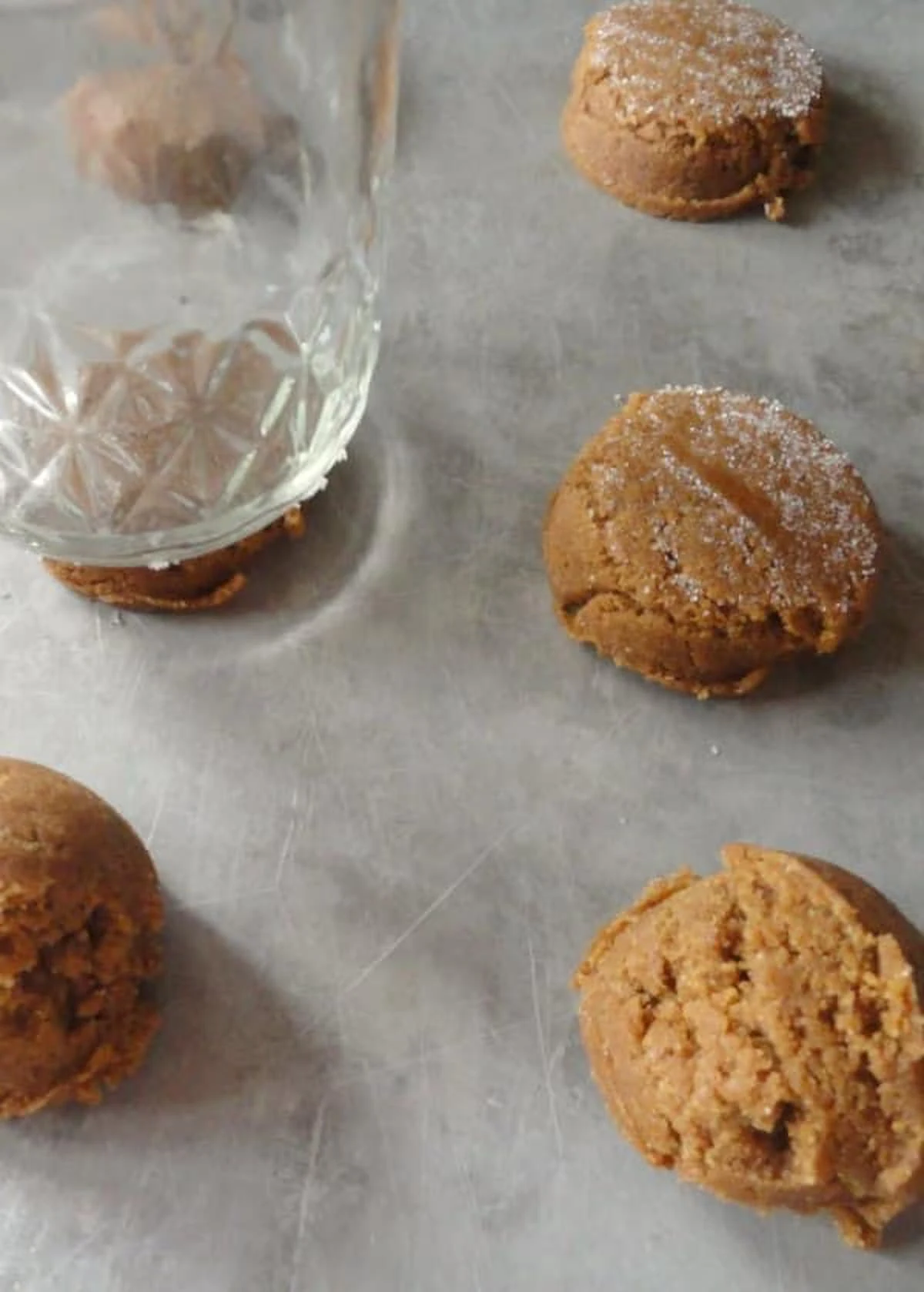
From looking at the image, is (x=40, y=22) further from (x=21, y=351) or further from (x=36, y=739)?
(x=36, y=739)

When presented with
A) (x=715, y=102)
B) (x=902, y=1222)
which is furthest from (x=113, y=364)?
(x=902, y=1222)

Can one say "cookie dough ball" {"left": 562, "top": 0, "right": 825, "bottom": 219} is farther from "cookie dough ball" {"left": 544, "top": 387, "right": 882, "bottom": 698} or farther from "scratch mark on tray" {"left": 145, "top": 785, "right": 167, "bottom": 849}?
"scratch mark on tray" {"left": 145, "top": 785, "right": 167, "bottom": 849}

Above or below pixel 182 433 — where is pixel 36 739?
below

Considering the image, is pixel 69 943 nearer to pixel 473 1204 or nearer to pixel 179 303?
pixel 473 1204

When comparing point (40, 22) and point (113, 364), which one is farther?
point (113, 364)

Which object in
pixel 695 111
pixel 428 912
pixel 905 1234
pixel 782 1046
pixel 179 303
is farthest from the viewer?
pixel 695 111

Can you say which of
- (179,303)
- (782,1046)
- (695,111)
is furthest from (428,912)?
(695,111)
